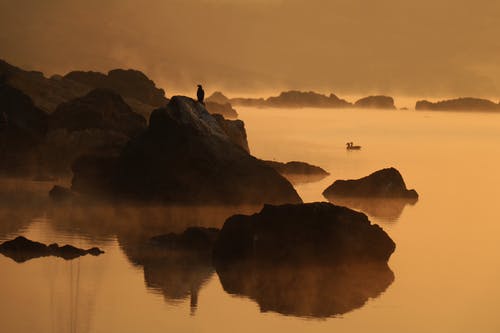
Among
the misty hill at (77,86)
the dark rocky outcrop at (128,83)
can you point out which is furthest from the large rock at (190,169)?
the dark rocky outcrop at (128,83)

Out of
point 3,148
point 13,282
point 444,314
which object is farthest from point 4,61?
point 444,314

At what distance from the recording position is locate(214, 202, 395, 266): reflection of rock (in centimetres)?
4016

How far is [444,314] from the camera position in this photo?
34.9 meters

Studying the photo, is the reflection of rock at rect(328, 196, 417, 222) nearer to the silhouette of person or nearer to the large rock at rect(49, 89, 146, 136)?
the silhouette of person

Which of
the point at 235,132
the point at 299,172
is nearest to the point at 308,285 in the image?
the point at 235,132

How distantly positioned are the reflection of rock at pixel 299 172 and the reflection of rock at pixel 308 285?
36.3 meters

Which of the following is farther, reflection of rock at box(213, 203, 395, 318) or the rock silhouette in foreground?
the rock silhouette in foreground

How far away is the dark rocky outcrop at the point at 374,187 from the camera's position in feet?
209

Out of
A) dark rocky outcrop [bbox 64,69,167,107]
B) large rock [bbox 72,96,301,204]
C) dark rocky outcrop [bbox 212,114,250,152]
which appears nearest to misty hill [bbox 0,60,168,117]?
dark rocky outcrop [bbox 64,69,167,107]

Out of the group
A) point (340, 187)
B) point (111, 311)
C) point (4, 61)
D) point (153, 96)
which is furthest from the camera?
point (153, 96)

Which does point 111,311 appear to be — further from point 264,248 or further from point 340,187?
point 340,187

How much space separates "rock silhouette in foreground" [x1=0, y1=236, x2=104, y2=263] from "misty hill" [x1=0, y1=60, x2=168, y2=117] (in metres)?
43.5

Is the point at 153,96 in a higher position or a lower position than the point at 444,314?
higher

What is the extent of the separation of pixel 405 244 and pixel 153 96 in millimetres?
99934
